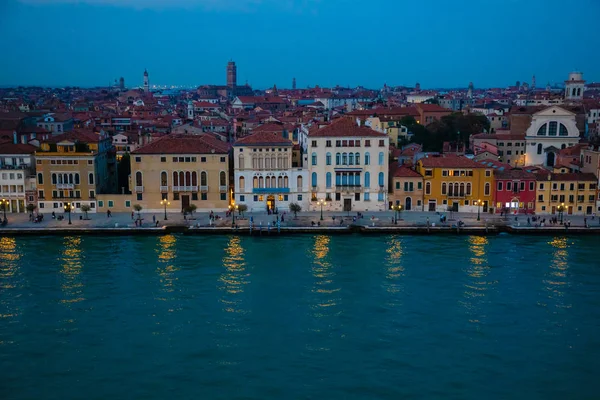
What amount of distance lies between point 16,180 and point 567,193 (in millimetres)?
25039

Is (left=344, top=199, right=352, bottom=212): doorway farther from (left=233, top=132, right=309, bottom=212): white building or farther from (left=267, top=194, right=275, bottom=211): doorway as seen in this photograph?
(left=267, top=194, right=275, bottom=211): doorway

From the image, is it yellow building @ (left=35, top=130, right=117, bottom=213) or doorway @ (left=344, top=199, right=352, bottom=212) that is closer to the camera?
yellow building @ (left=35, top=130, right=117, bottom=213)

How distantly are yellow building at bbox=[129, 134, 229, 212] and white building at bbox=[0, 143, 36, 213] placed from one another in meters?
3.58

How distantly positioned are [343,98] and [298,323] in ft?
307

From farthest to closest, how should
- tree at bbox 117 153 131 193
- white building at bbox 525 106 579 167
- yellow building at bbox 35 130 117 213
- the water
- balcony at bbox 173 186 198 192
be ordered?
white building at bbox 525 106 579 167
tree at bbox 117 153 131 193
balcony at bbox 173 186 198 192
yellow building at bbox 35 130 117 213
the water

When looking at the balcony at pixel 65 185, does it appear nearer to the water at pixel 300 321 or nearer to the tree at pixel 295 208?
the water at pixel 300 321

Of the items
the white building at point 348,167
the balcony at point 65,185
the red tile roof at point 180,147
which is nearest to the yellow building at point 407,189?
the white building at point 348,167

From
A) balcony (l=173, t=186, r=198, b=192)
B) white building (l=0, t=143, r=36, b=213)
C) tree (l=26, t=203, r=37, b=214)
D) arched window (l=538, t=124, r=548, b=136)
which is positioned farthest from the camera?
arched window (l=538, t=124, r=548, b=136)

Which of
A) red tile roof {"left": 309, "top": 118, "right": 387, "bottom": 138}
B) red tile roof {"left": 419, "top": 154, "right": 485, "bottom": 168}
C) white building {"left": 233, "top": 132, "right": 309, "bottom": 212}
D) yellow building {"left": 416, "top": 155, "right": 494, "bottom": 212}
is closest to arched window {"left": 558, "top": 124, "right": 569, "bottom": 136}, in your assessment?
red tile roof {"left": 419, "top": 154, "right": 485, "bottom": 168}

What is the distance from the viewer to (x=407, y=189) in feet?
102

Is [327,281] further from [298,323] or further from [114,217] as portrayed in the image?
[114,217]

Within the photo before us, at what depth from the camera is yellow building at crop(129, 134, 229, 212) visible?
30500 mm

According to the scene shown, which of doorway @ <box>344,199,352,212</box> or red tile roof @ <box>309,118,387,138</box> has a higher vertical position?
red tile roof @ <box>309,118,387,138</box>

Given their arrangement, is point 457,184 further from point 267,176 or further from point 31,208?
point 31,208
